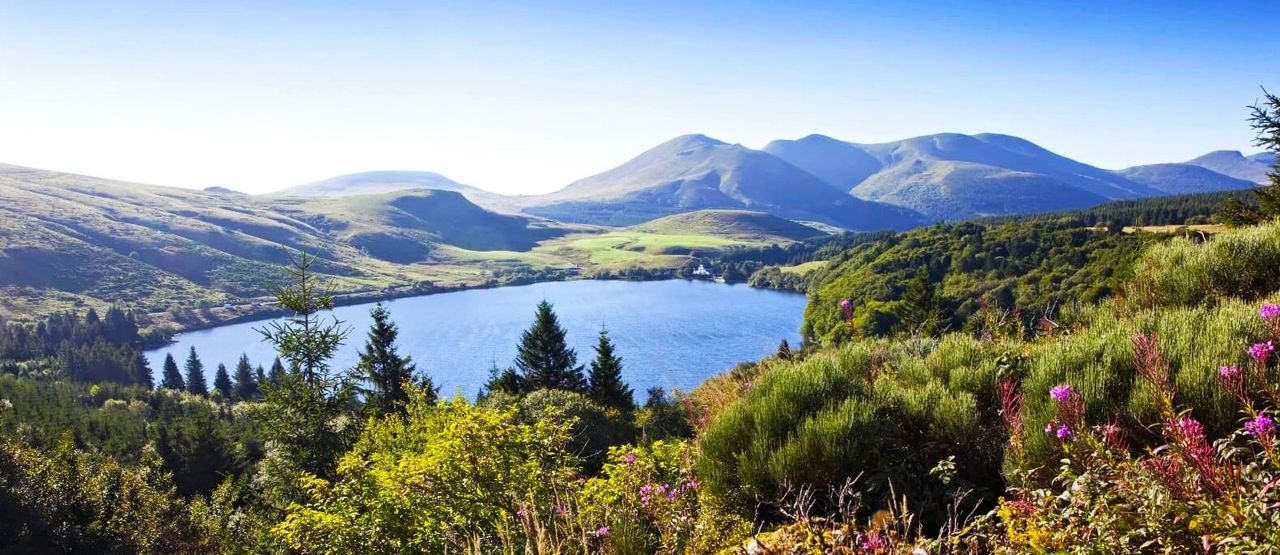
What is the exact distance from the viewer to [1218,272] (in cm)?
615

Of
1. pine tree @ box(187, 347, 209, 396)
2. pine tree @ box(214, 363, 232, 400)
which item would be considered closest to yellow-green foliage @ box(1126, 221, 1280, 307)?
pine tree @ box(214, 363, 232, 400)

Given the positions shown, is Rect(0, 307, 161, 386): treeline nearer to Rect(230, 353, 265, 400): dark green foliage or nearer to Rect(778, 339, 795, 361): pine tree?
Rect(230, 353, 265, 400): dark green foliage

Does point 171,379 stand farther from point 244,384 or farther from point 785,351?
point 785,351

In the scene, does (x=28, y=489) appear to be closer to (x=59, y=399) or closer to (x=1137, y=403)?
(x=1137, y=403)

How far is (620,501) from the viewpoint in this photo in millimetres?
4254

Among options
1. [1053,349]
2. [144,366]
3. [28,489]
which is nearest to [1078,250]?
[1053,349]

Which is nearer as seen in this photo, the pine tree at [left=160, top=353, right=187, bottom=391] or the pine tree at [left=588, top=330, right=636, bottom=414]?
the pine tree at [left=588, top=330, right=636, bottom=414]

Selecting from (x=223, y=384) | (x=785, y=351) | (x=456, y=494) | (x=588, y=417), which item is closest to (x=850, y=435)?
(x=456, y=494)

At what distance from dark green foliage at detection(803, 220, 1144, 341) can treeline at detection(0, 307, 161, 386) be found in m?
103

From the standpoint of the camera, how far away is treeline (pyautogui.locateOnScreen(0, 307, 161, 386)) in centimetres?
9550

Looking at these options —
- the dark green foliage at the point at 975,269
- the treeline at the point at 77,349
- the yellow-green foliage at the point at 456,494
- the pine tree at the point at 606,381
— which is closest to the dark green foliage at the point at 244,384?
the treeline at the point at 77,349

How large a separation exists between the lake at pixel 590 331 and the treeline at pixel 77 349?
6834 millimetres

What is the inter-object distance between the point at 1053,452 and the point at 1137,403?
0.65 meters

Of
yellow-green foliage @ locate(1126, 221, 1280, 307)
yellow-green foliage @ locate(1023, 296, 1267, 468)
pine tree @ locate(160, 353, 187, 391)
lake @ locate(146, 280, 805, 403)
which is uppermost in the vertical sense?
yellow-green foliage @ locate(1126, 221, 1280, 307)
